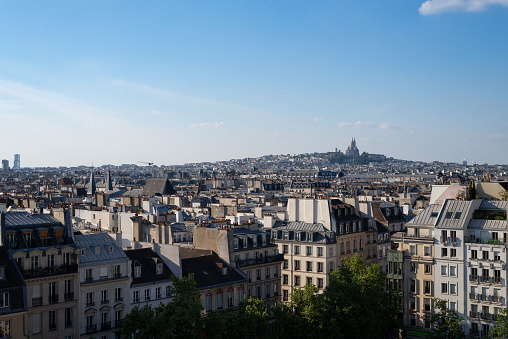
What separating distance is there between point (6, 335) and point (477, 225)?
1300 inches

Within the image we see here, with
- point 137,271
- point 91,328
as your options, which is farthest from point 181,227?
point 91,328

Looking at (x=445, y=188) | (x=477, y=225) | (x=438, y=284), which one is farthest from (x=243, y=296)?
(x=445, y=188)

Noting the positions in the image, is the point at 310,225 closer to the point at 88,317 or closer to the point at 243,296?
the point at 243,296

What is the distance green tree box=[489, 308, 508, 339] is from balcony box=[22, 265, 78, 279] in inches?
1054

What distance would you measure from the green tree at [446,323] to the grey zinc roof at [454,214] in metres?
5.77

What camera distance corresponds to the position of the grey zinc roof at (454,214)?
50.1 metres

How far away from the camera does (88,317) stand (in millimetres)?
39938

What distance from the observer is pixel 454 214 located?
5075 centimetres

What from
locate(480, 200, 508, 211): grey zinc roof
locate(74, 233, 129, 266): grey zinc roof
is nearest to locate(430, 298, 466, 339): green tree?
locate(480, 200, 508, 211): grey zinc roof

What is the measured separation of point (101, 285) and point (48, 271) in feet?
11.9

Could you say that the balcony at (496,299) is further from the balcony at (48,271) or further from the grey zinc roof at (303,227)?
the balcony at (48,271)

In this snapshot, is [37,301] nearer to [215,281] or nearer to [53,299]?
[53,299]

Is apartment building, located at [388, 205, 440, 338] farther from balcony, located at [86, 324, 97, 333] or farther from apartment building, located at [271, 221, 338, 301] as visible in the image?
balcony, located at [86, 324, 97, 333]

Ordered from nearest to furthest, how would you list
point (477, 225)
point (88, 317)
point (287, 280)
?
point (88, 317) → point (477, 225) → point (287, 280)
